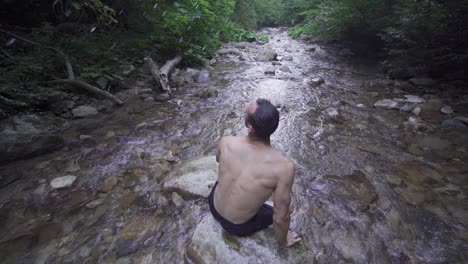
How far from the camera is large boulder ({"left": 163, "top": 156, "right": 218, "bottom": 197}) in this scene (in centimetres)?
305

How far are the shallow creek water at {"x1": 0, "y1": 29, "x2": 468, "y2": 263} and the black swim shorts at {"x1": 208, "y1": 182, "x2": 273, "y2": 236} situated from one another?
414mm

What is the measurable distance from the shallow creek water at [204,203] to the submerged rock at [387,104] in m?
0.22

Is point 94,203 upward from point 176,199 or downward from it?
downward

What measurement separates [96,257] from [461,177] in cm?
454

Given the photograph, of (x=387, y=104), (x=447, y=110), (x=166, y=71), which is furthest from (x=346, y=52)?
(x=166, y=71)

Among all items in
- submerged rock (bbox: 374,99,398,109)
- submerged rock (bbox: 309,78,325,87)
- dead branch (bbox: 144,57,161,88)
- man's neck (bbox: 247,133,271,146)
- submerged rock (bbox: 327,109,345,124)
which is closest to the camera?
man's neck (bbox: 247,133,271,146)

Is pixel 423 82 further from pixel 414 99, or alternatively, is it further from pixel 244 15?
pixel 244 15

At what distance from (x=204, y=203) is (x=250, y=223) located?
0.98m

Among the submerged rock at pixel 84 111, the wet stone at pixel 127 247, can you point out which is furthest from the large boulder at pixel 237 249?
the submerged rock at pixel 84 111

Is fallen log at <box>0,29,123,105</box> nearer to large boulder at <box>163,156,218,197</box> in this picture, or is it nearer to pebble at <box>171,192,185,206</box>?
large boulder at <box>163,156,218,197</box>

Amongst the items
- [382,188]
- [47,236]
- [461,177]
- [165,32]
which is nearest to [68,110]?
[47,236]

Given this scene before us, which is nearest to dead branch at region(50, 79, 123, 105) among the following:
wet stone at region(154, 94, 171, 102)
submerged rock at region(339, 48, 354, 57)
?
wet stone at region(154, 94, 171, 102)

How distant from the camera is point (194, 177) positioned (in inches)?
125

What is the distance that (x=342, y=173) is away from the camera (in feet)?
11.7
